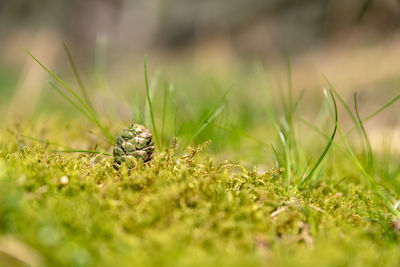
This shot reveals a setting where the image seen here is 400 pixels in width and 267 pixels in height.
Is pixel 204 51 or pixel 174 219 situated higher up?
pixel 204 51

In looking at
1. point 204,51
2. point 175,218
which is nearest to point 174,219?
point 175,218

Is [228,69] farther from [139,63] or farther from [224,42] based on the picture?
[139,63]

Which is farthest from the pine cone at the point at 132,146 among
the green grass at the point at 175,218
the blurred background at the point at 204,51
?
the blurred background at the point at 204,51

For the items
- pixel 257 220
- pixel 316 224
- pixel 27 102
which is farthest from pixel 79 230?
pixel 27 102

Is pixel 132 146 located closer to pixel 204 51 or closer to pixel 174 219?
pixel 174 219

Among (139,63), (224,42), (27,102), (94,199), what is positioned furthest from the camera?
(139,63)

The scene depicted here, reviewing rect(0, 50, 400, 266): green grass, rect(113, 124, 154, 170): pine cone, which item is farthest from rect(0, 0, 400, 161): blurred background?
rect(0, 50, 400, 266): green grass
